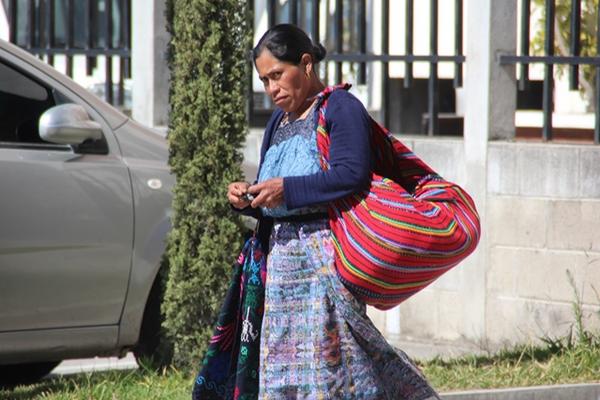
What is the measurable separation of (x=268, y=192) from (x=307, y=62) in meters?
0.49

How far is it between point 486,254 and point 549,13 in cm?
157

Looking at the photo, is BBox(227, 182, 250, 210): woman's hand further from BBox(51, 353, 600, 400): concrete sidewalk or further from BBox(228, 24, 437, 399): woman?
BBox(51, 353, 600, 400): concrete sidewalk

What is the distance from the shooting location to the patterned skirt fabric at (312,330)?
4.54m

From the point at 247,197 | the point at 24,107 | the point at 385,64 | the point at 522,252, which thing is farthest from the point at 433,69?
the point at 247,197

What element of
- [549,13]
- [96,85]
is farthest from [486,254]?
[96,85]

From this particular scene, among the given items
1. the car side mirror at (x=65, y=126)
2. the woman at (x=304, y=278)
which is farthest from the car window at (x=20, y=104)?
the woman at (x=304, y=278)

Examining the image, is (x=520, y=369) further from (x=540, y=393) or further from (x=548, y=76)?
(x=548, y=76)

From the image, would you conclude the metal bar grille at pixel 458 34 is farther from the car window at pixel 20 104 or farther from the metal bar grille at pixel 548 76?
the car window at pixel 20 104

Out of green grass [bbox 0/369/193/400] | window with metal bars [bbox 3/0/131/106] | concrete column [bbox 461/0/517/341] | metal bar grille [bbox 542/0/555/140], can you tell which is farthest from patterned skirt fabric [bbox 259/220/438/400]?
window with metal bars [bbox 3/0/131/106]

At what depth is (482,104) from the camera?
863 centimetres

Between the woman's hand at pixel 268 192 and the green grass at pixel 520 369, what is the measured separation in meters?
2.37

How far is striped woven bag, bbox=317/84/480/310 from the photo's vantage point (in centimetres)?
440

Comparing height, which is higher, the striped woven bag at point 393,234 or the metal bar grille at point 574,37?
the metal bar grille at point 574,37

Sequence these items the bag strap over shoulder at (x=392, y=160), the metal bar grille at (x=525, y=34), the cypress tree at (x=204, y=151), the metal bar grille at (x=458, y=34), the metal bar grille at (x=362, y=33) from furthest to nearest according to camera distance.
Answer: the metal bar grille at (x=362, y=33) → the metal bar grille at (x=458, y=34) → the metal bar grille at (x=525, y=34) → the cypress tree at (x=204, y=151) → the bag strap over shoulder at (x=392, y=160)
